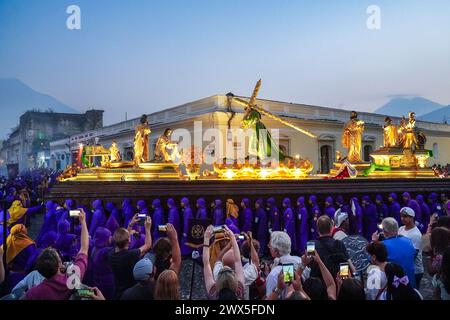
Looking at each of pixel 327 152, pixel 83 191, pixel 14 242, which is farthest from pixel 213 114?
pixel 14 242

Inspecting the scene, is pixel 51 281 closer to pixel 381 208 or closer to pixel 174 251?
pixel 174 251

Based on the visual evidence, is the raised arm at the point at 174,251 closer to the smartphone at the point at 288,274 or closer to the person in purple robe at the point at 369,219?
the smartphone at the point at 288,274

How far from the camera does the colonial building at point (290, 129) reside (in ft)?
74.0

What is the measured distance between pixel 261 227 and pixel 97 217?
4.10 meters

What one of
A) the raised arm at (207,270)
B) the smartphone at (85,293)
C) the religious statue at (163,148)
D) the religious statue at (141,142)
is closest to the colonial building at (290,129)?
the religious statue at (163,148)

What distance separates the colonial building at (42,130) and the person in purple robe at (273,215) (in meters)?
43.6

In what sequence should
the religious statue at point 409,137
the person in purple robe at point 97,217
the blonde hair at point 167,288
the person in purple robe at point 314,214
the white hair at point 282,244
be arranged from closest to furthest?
A: the blonde hair at point 167,288 → the white hair at point 282,244 → the person in purple robe at point 97,217 → the person in purple robe at point 314,214 → the religious statue at point 409,137

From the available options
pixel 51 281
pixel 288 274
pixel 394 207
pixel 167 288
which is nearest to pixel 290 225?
pixel 394 207

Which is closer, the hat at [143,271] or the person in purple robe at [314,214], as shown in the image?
the hat at [143,271]

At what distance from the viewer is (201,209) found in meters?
8.72

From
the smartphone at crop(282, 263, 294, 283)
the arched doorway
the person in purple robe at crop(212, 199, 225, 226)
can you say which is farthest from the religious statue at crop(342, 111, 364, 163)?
the arched doorway

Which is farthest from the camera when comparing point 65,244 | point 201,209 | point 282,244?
point 201,209

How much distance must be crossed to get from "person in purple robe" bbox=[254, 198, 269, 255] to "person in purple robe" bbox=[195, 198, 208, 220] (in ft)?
4.54

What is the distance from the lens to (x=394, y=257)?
400 centimetres
